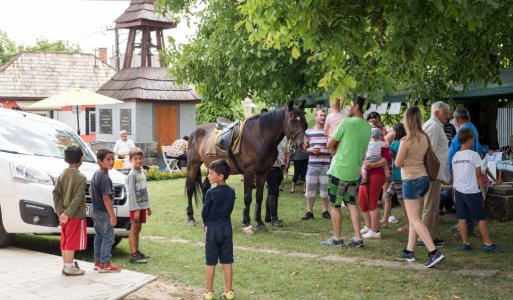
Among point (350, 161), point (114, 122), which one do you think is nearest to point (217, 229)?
point (350, 161)

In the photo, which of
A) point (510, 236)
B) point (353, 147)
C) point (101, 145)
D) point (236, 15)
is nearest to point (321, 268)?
point (353, 147)

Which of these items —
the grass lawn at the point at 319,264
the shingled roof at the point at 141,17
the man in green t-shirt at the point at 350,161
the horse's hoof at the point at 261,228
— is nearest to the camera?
the grass lawn at the point at 319,264

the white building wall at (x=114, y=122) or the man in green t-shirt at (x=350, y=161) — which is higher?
the white building wall at (x=114, y=122)

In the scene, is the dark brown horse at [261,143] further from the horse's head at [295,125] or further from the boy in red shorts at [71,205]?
the boy in red shorts at [71,205]

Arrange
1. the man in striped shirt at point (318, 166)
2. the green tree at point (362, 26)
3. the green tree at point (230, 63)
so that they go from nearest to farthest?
the green tree at point (362, 26)
the man in striped shirt at point (318, 166)
the green tree at point (230, 63)

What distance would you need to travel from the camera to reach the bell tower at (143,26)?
2919 cm

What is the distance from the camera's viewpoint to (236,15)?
16.1 meters

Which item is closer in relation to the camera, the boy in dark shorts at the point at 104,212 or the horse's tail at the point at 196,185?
the boy in dark shorts at the point at 104,212

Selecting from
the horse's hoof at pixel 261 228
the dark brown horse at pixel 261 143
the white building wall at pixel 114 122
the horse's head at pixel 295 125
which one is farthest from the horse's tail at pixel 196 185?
the white building wall at pixel 114 122

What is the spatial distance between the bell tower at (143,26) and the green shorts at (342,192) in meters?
20.8

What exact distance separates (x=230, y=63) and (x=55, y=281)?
9411mm

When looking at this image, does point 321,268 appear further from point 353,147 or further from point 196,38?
point 196,38

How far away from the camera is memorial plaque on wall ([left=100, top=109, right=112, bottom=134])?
3064 cm

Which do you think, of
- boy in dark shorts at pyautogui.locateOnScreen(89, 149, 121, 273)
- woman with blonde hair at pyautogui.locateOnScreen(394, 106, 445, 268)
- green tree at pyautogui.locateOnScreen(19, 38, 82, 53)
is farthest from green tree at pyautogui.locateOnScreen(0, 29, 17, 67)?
woman with blonde hair at pyautogui.locateOnScreen(394, 106, 445, 268)
